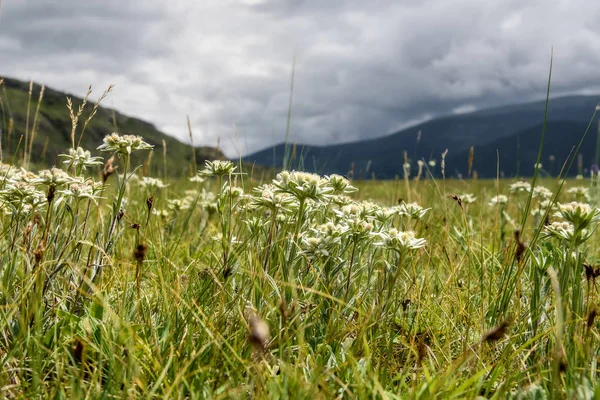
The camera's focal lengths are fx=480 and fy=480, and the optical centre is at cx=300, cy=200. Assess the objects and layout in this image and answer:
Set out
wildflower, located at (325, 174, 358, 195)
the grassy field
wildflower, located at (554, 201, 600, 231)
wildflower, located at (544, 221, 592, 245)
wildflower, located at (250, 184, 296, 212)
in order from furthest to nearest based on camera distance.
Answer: wildflower, located at (325, 174, 358, 195) < wildflower, located at (250, 184, 296, 212) < wildflower, located at (544, 221, 592, 245) < wildflower, located at (554, 201, 600, 231) < the grassy field

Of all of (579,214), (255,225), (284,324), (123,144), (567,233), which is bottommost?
(284,324)

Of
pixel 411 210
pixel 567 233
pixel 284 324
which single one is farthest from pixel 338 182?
pixel 567 233

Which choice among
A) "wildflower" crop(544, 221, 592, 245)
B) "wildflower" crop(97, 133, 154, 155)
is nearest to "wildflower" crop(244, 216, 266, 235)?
"wildflower" crop(97, 133, 154, 155)

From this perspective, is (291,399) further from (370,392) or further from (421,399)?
(421,399)

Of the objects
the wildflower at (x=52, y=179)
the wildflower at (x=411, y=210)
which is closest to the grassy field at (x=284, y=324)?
the wildflower at (x=52, y=179)

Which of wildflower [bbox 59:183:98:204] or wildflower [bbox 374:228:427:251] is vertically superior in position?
wildflower [bbox 59:183:98:204]

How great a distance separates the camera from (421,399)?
1.99 m

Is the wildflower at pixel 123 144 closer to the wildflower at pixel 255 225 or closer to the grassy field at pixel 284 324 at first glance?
the grassy field at pixel 284 324

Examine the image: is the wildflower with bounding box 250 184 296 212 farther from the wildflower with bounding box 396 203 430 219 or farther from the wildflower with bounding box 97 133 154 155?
the wildflower with bounding box 396 203 430 219

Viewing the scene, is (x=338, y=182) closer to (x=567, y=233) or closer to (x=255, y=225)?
(x=255, y=225)

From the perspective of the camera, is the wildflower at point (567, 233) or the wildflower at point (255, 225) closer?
the wildflower at point (567, 233)

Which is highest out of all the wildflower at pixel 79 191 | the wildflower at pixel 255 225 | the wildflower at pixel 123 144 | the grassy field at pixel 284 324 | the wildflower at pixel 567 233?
the wildflower at pixel 123 144

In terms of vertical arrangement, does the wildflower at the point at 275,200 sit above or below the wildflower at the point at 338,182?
below

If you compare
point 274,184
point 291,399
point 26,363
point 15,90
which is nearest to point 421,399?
point 291,399
